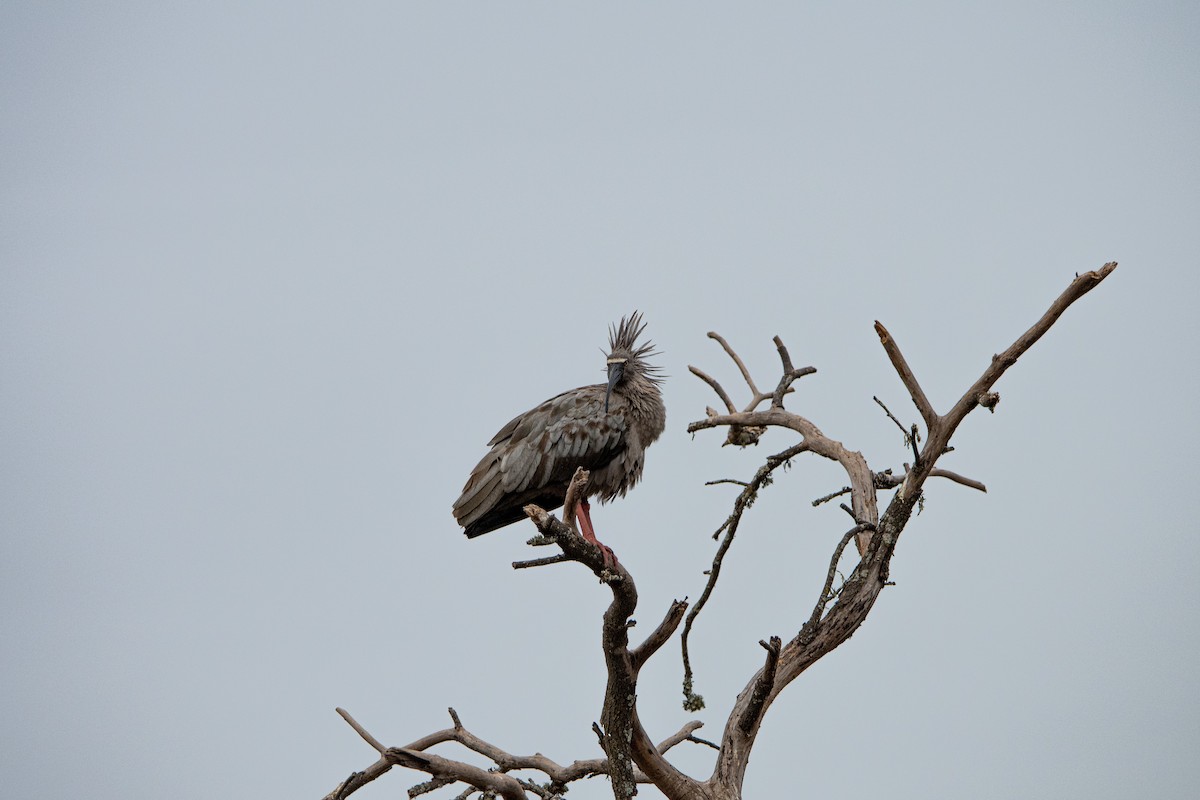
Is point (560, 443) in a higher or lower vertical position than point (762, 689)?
higher

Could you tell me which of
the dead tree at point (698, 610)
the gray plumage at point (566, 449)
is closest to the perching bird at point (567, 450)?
the gray plumage at point (566, 449)

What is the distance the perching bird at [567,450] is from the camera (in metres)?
7.66

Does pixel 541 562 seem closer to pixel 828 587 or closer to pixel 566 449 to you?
pixel 828 587

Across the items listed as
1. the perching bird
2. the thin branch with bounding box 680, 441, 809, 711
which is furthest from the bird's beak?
the thin branch with bounding box 680, 441, 809, 711

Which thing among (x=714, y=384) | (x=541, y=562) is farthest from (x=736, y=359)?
(x=541, y=562)

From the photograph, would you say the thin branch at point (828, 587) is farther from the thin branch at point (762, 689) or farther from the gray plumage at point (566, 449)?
the gray plumage at point (566, 449)

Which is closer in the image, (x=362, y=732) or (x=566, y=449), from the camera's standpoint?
(x=362, y=732)

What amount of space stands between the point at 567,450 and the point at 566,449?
0.03ft

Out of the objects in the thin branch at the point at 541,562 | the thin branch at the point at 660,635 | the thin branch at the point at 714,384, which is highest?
the thin branch at the point at 714,384

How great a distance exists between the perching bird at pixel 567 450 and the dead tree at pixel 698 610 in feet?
5.05

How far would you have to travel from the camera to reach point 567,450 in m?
7.65

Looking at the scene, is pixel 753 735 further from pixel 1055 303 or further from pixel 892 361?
pixel 1055 303

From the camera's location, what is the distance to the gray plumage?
7668 mm

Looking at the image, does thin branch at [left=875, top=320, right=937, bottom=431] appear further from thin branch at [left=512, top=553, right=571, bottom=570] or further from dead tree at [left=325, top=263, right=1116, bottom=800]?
thin branch at [left=512, top=553, right=571, bottom=570]
